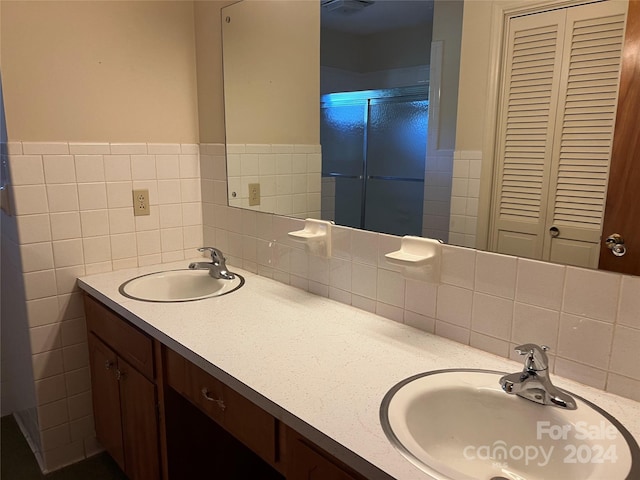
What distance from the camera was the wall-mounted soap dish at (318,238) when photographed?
162cm

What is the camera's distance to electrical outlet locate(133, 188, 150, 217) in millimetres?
2012

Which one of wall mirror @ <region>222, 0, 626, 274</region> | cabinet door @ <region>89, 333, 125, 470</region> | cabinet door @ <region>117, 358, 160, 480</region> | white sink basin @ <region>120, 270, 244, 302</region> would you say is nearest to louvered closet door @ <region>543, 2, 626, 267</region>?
wall mirror @ <region>222, 0, 626, 274</region>

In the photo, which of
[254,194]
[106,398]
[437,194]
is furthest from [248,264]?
[437,194]

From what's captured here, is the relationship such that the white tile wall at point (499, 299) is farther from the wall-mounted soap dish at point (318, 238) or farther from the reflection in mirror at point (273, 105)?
the reflection in mirror at point (273, 105)

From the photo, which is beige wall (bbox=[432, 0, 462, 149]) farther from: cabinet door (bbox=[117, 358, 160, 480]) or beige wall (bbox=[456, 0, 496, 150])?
cabinet door (bbox=[117, 358, 160, 480])

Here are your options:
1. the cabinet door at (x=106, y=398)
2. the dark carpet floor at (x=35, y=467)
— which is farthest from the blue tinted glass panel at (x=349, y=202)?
the dark carpet floor at (x=35, y=467)

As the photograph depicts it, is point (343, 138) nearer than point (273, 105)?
Yes

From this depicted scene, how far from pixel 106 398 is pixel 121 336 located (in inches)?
15.3

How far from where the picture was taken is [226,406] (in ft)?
3.93

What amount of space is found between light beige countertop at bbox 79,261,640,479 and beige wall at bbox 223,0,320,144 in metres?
0.66

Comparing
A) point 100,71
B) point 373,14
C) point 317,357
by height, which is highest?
point 373,14

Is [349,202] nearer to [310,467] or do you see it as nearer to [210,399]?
[210,399]

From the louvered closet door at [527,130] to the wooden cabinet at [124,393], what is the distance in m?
1.12

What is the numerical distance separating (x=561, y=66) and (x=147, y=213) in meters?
1.64
